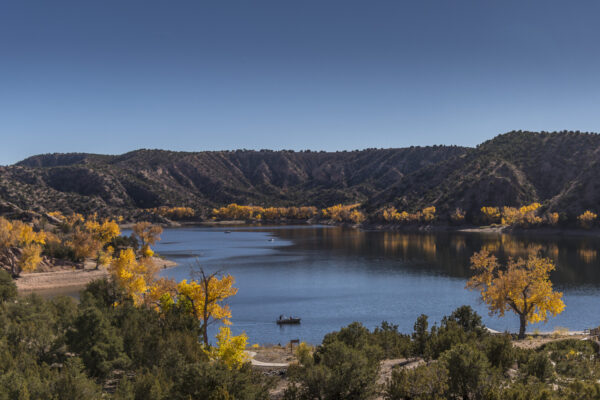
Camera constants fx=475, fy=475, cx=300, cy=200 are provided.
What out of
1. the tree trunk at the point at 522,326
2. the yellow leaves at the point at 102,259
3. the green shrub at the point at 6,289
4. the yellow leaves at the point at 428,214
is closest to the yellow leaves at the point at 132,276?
the green shrub at the point at 6,289

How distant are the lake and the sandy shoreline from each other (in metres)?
13.6

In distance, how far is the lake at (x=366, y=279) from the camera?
54.8 meters

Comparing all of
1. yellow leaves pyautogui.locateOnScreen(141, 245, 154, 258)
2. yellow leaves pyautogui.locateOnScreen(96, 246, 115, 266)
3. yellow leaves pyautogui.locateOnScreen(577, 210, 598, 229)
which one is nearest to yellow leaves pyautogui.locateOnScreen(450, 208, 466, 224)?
yellow leaves pyautogui.locateOnScreen(577, 210, 598, 229)

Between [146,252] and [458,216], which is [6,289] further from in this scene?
[458,216]

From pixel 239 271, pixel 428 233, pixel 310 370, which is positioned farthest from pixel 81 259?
pixel 428 233

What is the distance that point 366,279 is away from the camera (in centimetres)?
8469

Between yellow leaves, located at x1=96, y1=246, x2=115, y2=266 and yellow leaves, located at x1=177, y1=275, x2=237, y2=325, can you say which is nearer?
yellow leaves, located at x1=177, y1=275, x2=237, y2=325

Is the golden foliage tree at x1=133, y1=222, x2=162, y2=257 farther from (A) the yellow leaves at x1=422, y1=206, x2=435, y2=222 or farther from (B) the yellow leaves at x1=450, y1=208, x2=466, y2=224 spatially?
(B) the yellow leaves at x1=450, y1=208, x2=466, y2=224

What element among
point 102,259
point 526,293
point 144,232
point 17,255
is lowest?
point 102,259

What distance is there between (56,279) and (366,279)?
170 ft

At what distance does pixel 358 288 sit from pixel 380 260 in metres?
31.0

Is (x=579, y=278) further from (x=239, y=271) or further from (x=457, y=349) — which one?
(x=457, y=349)

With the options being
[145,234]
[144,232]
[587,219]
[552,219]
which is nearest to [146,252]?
[145,234]

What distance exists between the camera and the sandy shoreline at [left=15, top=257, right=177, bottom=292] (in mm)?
72688
